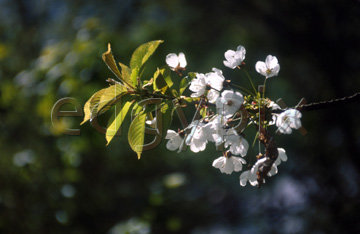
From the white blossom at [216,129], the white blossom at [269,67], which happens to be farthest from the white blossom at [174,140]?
the white blossom at [269,67]

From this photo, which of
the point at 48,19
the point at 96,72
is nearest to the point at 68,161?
the point at 96,72

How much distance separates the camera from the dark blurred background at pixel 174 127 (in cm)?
196

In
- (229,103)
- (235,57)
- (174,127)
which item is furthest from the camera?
(174,127)

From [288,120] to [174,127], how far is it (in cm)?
227

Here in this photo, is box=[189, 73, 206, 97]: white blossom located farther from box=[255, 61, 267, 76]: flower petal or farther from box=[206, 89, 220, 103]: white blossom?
box=[255, 61, 267, 76]: flower petal

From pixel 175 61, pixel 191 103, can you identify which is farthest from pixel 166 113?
pixel 175 61

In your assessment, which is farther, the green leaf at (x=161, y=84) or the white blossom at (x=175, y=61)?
the white blossom at (x=175, y=61)

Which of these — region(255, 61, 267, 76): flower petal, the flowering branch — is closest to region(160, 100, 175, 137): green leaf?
the flowering branch

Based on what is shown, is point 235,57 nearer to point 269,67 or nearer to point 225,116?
point 269,67

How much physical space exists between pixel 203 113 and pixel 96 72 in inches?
48.1

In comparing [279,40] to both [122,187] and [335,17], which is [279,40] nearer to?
[335,17]

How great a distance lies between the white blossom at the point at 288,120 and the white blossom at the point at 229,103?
0.23 ft

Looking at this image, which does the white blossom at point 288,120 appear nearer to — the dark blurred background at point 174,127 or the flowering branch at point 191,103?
the flowering branch at point 191,103

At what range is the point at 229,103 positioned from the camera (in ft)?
2.05
